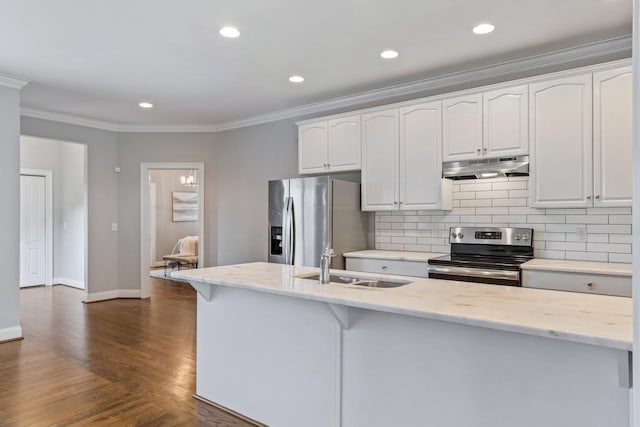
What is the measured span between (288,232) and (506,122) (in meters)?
2.30

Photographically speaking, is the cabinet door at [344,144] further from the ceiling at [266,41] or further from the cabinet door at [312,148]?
the ceiling at [266,41]

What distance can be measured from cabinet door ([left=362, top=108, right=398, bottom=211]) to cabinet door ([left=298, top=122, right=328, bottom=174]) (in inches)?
19.8

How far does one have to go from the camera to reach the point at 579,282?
2965 millimetres

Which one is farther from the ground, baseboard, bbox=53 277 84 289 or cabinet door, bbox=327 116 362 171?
cabinet door, bbox=327 116 362 171

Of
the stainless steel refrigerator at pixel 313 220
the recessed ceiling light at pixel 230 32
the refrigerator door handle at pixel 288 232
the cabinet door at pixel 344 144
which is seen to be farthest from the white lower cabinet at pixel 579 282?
the recessed ceiling light at pixel 230 32

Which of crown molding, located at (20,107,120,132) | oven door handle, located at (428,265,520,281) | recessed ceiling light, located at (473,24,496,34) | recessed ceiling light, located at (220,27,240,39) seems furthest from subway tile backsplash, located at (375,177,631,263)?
crown molding, located at (20,107,120,132)

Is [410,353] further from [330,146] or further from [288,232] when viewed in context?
[330,146]

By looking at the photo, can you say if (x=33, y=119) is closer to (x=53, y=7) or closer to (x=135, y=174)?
(x=135, y=174)

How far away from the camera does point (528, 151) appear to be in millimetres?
3348

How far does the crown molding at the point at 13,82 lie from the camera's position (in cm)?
397

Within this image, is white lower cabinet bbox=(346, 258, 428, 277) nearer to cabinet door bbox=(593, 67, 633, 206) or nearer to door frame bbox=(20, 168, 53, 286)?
cabinet door bbox=(593, 67, 633, 206)

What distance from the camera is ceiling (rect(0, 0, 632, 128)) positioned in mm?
2705

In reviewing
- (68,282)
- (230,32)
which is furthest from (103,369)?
(68,282)

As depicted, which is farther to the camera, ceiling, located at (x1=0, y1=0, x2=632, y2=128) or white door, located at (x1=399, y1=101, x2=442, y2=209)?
white door, located at (x1=399, y1=101, x2=442, y2=209)
